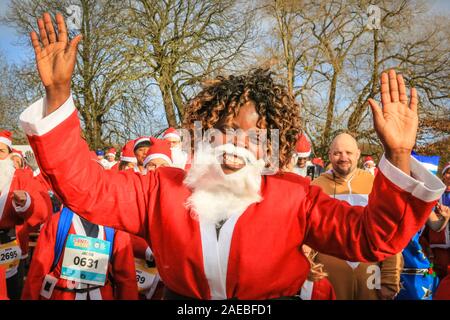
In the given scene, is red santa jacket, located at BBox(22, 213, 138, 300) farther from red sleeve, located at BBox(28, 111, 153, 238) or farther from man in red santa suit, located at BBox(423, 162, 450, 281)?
man in red santa suit, located at BBox(423, 162, 450, 281)

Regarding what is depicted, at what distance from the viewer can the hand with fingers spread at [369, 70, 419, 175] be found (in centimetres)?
169

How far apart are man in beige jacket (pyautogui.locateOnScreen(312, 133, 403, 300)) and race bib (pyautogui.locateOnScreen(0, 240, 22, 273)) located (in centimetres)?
300

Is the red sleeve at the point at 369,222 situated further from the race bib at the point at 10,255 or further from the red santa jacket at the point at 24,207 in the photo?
the race bib at the point at 10,255

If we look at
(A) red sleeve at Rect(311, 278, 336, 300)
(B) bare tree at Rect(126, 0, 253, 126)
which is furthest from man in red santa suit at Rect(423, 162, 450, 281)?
(B) bare tree at Rect(126, 0, 253, 126)

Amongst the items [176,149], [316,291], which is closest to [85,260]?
[316,291]

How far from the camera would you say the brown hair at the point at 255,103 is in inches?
82.4

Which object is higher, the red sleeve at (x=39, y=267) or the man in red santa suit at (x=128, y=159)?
the man in red santa suit at (x=128, y=159)

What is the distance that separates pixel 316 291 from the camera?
8.84 feet

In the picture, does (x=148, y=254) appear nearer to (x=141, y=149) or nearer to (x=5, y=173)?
(x=5, y=173)

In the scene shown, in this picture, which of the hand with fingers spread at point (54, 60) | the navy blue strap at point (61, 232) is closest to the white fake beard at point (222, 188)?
the hand with fingers spread at point (54, 60)

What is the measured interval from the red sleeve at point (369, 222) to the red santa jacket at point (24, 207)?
3273mm

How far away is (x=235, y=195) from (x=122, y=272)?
1.72 m
